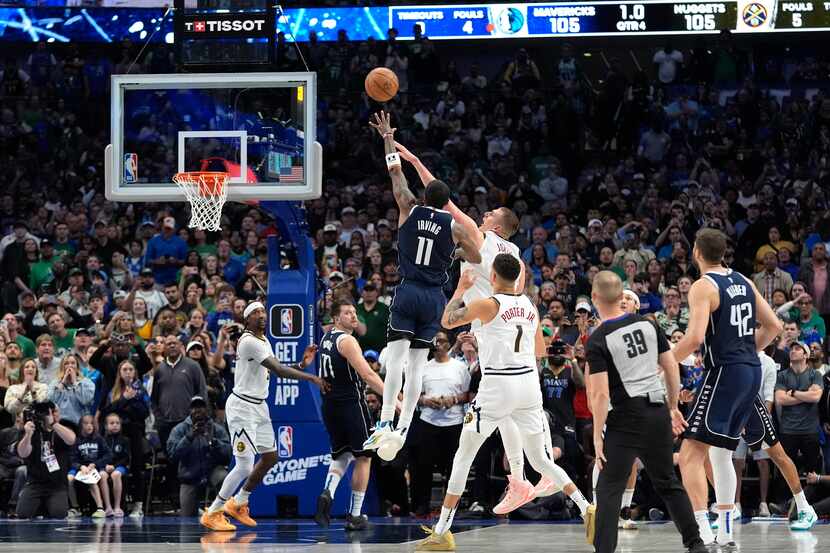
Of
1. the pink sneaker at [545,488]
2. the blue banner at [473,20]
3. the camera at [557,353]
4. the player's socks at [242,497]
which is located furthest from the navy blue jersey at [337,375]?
the blue banner at [473,20]

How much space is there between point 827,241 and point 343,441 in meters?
9.82

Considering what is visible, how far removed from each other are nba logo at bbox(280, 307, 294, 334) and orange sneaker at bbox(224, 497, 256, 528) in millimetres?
2269

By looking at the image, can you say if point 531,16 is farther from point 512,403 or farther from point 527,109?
point 512,403

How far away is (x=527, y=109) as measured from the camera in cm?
2572

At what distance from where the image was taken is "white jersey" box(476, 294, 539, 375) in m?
10.9

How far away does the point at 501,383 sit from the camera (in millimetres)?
11008

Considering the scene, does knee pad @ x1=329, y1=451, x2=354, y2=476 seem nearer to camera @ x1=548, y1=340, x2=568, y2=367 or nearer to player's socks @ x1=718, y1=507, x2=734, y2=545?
camera @ x1=548, y1=340, x2=568, y2=367

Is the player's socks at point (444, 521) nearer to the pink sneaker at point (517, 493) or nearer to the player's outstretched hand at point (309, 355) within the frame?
the pink sneaker at point (517, 493)

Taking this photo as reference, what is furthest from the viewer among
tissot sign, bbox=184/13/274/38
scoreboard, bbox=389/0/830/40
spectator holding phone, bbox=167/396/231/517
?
scoreboard, bbox=389/0/830/40

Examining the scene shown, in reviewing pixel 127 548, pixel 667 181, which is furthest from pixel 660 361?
pixel 667 181

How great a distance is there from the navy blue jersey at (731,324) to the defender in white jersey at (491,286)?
5.57ft

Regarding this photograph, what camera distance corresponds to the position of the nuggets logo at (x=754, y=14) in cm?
2459

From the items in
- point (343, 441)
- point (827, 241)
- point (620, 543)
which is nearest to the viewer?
point (620, 543)

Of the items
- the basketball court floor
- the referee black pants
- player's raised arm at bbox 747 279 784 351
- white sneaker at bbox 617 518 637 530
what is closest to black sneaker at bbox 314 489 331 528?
the basketball court floor
